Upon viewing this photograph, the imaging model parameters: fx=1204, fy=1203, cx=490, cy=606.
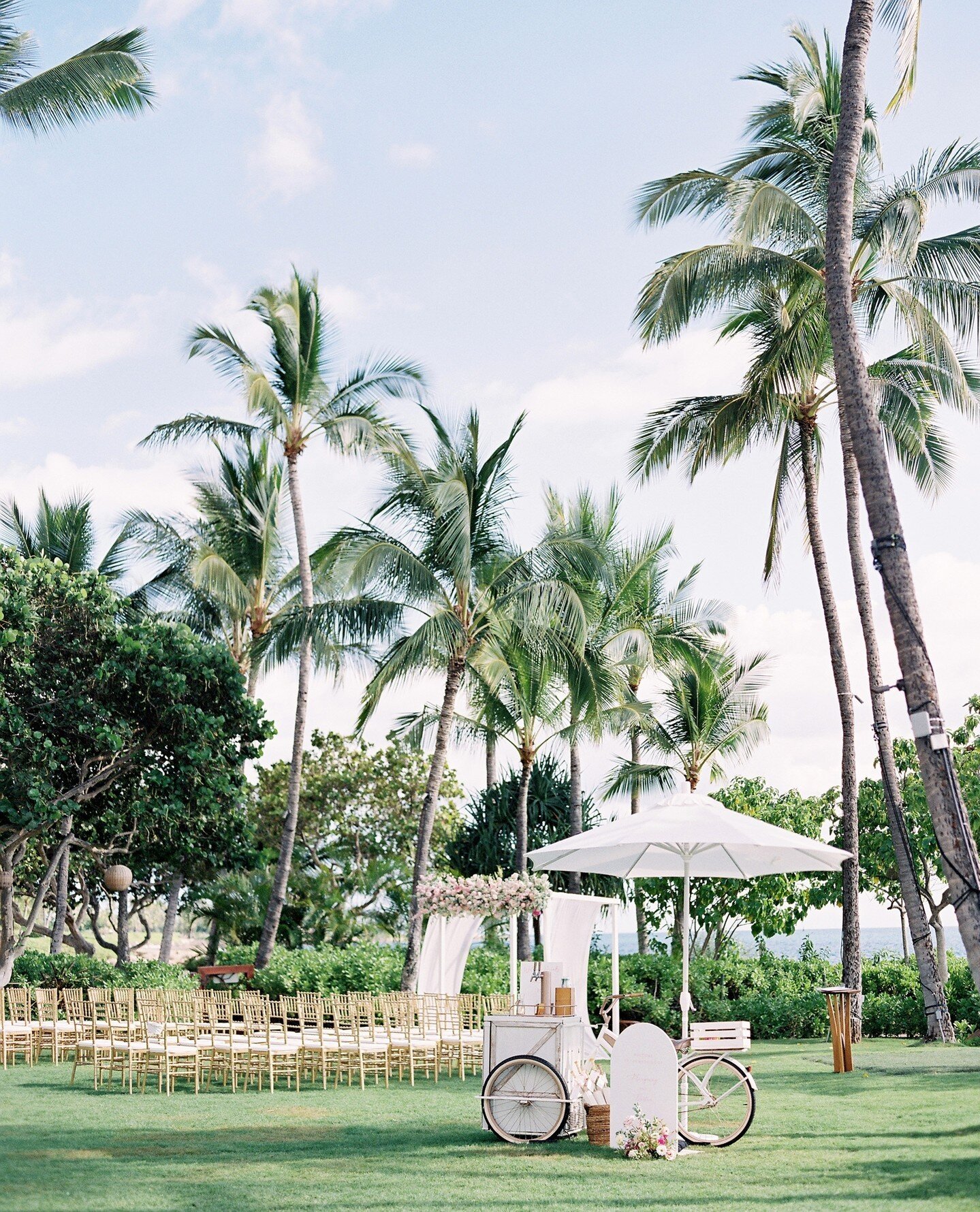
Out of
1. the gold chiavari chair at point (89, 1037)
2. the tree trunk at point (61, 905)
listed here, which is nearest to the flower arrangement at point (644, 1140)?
the gold chiavari chair at point (89, 1037)

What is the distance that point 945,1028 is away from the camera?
16.4 m

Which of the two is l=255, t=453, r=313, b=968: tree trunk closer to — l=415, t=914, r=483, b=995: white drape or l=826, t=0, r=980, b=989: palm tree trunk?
l=415, t=914, r=483, b=995: white drape

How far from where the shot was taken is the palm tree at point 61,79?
1434 centimetres

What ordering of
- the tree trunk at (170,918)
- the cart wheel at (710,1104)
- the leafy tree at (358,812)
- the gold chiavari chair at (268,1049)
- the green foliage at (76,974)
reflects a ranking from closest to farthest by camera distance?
the cart wheel at (710,1104), the gold chiavari chair at (268,1049), the green foliage at (76,974), the tree trunk at (170,918), the leafy tree at (358,812)

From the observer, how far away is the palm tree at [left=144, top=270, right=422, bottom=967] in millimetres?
21125

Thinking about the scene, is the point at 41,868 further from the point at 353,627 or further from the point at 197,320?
the point at 197,320

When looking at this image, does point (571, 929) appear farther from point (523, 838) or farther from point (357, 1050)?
point (523, 838)

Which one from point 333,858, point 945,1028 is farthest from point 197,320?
point 945,1028

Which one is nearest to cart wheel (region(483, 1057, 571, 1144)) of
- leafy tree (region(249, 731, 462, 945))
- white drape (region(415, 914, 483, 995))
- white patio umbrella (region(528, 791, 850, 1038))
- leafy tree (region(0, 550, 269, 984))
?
white patio umbrella (region(528, 791, 850, 1038))

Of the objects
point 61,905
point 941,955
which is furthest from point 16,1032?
point 941,955

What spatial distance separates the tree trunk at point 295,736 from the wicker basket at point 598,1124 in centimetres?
1259

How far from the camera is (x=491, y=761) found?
2969 cm

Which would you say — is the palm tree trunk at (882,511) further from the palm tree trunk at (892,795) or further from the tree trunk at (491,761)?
the tree trunk at (491,761)

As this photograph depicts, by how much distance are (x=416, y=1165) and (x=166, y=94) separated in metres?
12.8
